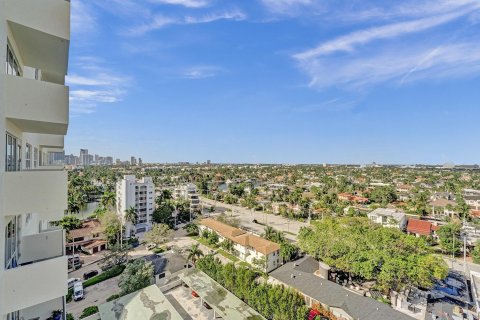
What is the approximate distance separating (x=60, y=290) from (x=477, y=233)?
5286 centimetres

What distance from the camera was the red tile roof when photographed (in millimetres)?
41953

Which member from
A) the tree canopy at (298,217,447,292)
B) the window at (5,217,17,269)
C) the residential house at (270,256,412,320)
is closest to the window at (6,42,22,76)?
the window at (5,217,17,269)

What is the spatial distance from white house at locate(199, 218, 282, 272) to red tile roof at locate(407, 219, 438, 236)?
88.3 feet

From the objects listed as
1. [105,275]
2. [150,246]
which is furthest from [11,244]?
[150,246]

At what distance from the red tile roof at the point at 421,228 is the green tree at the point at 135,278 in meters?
41.5

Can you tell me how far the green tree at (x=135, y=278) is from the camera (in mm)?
21297

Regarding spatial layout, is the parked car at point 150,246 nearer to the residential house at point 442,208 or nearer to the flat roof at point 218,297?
the flat roof at point 218,297

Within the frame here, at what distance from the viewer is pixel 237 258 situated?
33.0 m

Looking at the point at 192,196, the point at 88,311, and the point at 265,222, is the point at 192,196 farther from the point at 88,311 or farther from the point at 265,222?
the point at 88,311

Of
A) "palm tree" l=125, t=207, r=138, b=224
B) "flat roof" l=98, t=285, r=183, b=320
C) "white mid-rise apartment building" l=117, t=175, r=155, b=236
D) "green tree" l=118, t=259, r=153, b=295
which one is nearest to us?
"flat roof" l=98, t=285, r=183, b=320

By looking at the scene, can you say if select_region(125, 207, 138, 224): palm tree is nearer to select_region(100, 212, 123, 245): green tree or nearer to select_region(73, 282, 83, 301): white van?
select_region(100, 212, 123, 245): green tree

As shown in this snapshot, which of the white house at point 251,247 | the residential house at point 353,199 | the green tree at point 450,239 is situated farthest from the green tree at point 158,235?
the residential house at point 353,199

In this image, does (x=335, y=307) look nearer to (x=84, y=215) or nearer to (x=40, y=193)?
(x=40, y=193)

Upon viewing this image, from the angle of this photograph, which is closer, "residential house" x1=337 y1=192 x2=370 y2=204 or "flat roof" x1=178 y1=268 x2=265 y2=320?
"flat roof" x1=178 y1=268 x2=265 y2=320
